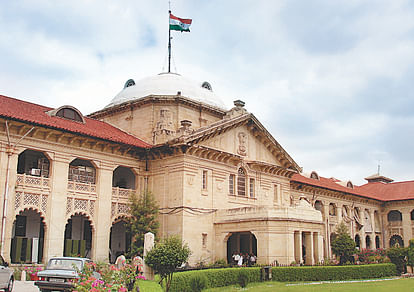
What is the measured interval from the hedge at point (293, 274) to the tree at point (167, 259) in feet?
1.35

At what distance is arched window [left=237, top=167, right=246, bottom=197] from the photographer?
34781 millimetres

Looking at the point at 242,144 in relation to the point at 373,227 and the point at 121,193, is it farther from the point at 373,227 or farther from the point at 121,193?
the point at 373,227

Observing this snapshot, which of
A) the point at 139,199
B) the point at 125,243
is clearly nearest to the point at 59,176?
the point at 139,199

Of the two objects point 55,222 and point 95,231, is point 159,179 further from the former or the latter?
point 55,222

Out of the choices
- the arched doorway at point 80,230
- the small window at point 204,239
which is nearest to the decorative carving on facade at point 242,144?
the small window at point 204,239

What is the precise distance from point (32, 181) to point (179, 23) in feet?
63.2

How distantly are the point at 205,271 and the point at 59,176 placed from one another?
1038cm

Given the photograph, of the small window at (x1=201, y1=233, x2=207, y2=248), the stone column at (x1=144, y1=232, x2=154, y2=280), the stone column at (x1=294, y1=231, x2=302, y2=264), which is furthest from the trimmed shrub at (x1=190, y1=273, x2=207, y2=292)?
the stone column at (x1=294, y1=231, x2=302, y2=264)

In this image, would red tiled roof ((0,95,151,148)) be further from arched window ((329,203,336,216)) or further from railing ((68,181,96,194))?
arched window ((329,203,336,216))

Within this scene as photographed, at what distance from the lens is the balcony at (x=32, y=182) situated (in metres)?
25.4

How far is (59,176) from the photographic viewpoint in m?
27.1

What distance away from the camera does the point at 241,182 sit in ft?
115

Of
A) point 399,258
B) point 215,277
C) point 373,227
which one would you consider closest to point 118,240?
point 215,277

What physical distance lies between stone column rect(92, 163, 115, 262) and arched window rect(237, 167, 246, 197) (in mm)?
9592
